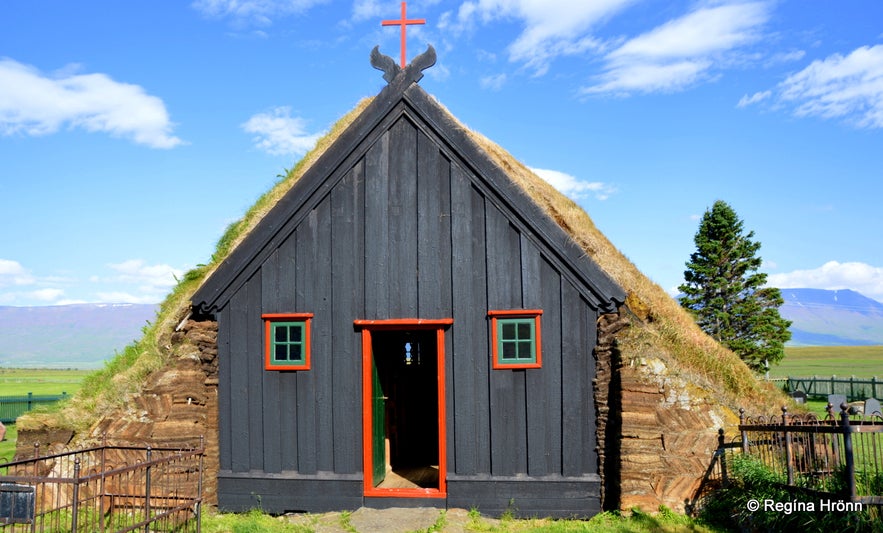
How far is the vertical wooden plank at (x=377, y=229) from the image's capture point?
1133cm

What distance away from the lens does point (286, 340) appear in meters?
11.5

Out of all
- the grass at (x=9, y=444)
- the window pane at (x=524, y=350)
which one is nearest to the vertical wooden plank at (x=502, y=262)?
the window pane at (x=524, y=350)

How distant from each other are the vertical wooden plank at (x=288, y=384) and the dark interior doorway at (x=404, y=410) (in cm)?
135

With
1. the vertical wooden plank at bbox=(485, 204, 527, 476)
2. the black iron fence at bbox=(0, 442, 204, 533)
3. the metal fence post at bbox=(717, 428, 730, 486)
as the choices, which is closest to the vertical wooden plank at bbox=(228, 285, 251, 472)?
the black iron fence at bbox=(0, 442, 204, 533)

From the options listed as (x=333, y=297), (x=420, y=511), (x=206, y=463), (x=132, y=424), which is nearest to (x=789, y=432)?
(x=420, y=511)

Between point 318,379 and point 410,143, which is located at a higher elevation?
point 410,143

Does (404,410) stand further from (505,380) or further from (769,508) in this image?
(769,508)

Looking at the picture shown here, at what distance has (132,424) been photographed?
36.2ft

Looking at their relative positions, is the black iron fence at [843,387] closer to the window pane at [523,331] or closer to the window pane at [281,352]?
the window pane at [523,331]

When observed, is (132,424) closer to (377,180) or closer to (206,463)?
(206,463)

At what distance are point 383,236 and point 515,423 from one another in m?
3.73

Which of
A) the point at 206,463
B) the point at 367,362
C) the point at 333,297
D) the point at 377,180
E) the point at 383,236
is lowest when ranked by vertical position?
the point at 206,463

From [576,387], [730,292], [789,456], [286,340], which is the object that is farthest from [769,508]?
[730,292]

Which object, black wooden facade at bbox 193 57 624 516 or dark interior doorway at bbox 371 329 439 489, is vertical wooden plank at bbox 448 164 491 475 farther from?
dark interior doorway at bbox 371 329 439 489
